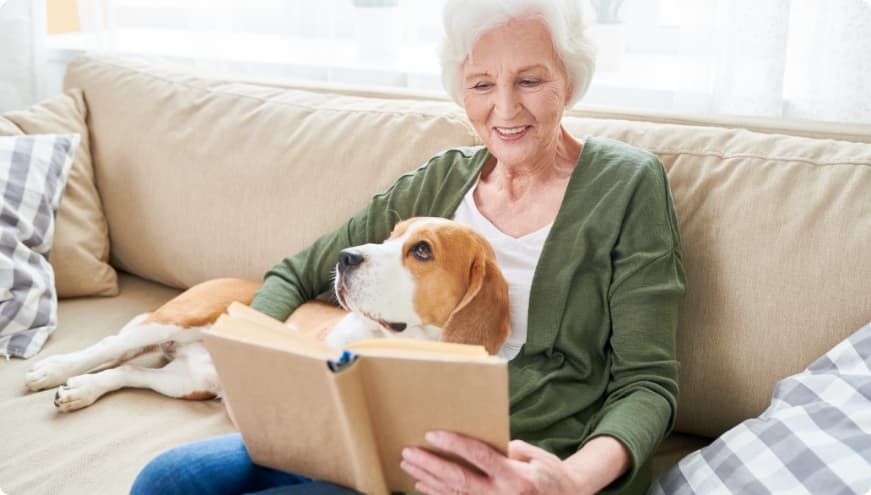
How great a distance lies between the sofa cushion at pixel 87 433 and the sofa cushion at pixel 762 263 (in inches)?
33.2

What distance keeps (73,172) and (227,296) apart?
1.95 feet

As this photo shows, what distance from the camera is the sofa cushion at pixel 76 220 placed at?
1991mm

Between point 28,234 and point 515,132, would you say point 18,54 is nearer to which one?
point 28,234

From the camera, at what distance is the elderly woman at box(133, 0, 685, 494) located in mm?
1212

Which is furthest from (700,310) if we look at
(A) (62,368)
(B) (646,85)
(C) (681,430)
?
(A) (62,368)

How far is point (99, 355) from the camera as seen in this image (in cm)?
173

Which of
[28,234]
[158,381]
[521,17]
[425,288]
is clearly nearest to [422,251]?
[425,288]

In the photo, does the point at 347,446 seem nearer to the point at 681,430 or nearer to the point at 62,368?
the point at 681,430

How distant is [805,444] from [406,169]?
879 millimetres

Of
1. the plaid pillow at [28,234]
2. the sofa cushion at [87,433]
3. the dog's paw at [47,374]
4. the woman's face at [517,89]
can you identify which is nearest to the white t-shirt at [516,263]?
the woman's face at [517,89]

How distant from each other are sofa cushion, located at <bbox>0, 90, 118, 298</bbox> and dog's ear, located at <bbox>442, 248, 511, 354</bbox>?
1.12 metres

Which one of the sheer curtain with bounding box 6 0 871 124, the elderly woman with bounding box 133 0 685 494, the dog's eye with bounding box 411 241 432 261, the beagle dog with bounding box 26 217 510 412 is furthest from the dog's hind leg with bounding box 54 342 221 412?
the sheer curtain with bounding box 6 0 871 124

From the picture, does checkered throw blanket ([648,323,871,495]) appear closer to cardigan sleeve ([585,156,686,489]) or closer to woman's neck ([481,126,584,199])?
cardigan sleeve ([585,156,686,489])

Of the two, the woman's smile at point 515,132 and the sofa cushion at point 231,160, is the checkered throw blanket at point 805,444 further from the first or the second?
the sofa cushion at point 231,160
